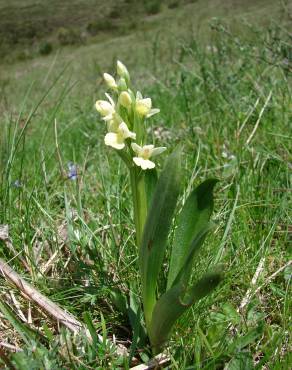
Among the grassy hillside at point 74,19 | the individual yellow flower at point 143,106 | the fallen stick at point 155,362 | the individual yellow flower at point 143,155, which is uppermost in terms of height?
the individual yellow flower at point 143,106

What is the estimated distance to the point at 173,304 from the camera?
0.91 metres

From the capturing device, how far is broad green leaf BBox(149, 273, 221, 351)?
85 cm

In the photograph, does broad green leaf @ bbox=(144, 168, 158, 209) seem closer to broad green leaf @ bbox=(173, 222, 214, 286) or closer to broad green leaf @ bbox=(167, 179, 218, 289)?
broad green leaf @ bbox=(167, 179, 218, 289)

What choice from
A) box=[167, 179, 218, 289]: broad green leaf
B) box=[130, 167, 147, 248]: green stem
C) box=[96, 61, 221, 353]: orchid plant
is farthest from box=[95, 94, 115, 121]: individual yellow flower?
box=[167, 179, 218, 289]: broad green leaf

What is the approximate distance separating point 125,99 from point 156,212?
0.75ft

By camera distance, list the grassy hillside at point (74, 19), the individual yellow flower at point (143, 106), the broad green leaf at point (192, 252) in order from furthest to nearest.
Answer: the grassy hillside at point (74, 19), the individual yellow flower at point (143, 106), the broad green leaf at point (192, 252)

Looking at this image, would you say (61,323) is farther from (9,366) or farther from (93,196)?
(93,196)

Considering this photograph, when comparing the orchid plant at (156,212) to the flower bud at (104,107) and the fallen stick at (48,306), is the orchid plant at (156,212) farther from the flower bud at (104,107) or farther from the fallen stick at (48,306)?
the fallen stick at (48,306)

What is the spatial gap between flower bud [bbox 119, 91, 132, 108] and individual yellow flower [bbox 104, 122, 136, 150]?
0.14ft

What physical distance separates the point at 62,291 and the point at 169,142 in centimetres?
126

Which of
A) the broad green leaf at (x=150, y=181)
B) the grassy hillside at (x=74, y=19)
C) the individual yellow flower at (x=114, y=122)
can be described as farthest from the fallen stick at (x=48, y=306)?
the grassy hillside at (x=74, y=19)

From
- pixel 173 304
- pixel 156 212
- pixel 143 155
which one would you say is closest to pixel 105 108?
pixel 143 155

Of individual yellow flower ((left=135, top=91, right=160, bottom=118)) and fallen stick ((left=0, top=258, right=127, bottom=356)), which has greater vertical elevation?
individual yellow flower ((left=135, top=91, right=160, bottom=118))

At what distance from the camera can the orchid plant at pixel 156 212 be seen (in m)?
0.90
